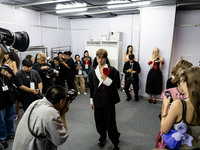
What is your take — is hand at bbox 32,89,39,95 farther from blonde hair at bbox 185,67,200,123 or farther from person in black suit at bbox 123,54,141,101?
person in black suit at bbox 123,54,141,101

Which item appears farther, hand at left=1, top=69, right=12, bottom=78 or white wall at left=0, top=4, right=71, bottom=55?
white wall at left=0, top=4, right=71, bottom=55

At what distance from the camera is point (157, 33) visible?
14.3 ft

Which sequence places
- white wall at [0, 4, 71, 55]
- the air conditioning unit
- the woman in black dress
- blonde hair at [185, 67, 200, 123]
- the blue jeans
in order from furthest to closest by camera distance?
the air conditioning unit → the woman in black dress → white wall at [0, 4, 71, 55] → the blue jeans → blonde hair at [185, 67, 200, 123]

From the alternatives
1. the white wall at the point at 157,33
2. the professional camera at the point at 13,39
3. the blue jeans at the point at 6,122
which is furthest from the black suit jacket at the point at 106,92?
the white wall at the point at 157,33

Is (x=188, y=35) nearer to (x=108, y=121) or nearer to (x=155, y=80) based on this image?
(x=155, y=80)

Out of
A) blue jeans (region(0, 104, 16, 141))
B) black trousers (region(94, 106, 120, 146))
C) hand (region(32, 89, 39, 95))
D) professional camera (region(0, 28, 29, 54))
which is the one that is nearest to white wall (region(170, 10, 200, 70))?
black trousers (region(94, 106, 120, 146))

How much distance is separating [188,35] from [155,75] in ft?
6.51

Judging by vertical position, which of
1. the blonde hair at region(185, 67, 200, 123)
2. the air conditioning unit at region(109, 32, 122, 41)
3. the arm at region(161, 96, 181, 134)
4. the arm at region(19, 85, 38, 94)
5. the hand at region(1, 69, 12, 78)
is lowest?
the arm at region(19, 85, 38, 94)

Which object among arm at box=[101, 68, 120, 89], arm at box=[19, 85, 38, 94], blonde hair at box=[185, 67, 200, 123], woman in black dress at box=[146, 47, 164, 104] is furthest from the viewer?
woman in black dress at box=[146, 47, 164, 104]

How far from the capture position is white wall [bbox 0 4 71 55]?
163 inches

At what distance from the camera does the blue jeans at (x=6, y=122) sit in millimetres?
2387

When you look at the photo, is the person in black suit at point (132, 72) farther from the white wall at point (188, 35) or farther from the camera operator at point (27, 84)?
the camera operator at point (27, 84)

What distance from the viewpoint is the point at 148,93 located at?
4.49 m

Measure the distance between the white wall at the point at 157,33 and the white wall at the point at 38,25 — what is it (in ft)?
11.2
